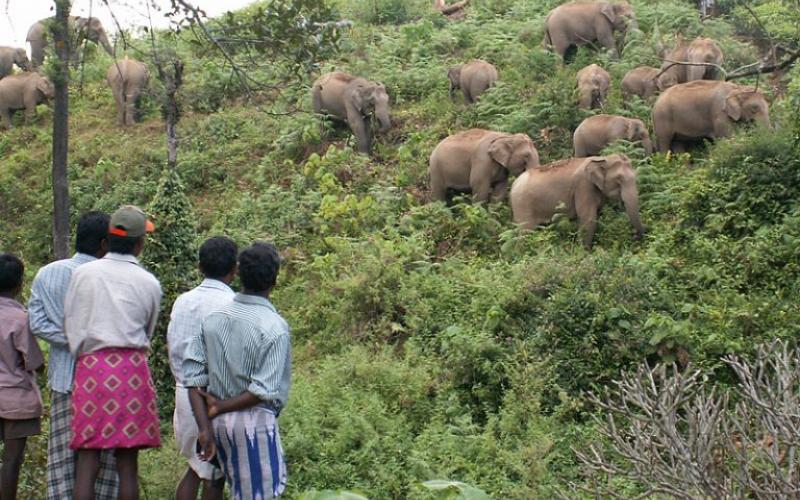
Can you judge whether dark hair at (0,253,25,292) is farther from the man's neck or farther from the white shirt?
the man's neck

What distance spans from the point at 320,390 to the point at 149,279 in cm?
318

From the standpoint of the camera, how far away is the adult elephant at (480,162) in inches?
552

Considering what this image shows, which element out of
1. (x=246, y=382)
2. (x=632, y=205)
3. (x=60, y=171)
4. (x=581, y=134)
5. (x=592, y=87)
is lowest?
(x=632, y=205)

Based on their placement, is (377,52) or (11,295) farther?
(377,52)

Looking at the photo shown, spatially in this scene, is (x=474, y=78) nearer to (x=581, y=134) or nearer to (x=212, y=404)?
(x=581, y=134)

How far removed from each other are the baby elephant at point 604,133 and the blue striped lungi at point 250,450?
29.6ft

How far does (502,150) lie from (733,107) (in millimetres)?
2775

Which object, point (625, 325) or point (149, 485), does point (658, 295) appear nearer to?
point (625, 325)

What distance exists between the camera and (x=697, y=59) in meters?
15.6

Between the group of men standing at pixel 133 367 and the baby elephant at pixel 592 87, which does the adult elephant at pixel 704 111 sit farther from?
the group of men standing at pixel 133 367

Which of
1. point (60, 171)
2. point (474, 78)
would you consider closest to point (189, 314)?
point (60, 171)

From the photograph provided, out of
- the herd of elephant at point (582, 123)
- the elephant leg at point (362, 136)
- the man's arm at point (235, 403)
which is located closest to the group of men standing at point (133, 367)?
the man's arm at point (235, 403)

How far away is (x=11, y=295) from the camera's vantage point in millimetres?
6910

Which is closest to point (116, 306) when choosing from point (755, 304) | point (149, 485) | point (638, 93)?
point (149, 485)
